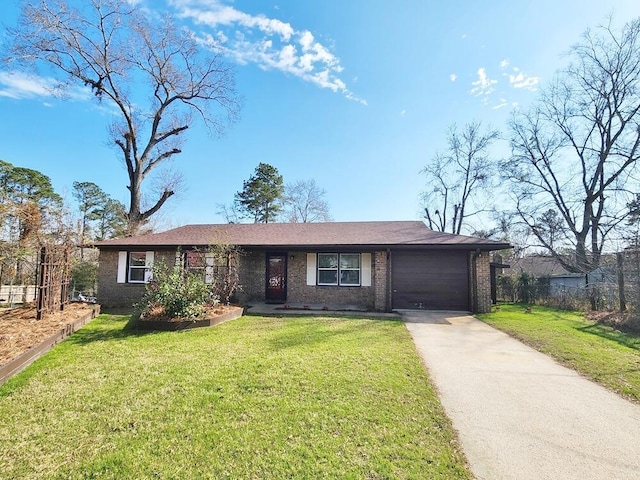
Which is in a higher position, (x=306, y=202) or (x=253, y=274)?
(x=306, y=202)

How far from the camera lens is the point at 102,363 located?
5.07 metres

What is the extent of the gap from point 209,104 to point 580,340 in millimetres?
20768

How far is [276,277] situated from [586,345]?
9.85 metres

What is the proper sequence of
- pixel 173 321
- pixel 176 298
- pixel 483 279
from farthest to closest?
pixel 483 279
pixel 176 298
pixel 173 321

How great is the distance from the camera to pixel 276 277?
13.0 meters

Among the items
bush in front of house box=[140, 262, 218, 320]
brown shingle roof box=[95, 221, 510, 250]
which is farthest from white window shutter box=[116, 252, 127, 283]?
bush in front of house box=[140, 262, 218, 320]

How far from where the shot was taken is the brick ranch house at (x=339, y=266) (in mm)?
11383

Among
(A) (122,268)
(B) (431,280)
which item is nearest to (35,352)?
(A) (122,268)

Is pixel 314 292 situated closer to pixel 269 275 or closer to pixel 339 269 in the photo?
pixel 339 269

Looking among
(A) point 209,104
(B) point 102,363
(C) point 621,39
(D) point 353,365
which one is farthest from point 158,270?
(C) point 621,39

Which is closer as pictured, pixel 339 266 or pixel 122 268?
pixel 339 266

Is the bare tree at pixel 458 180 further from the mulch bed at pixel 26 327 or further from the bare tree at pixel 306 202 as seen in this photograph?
the mulch bed at pixel 26 327

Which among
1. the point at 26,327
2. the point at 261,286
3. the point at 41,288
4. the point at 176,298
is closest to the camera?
the point at 26,327

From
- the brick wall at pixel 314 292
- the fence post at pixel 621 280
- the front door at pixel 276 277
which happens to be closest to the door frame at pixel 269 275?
the front door at pixel 276 277
